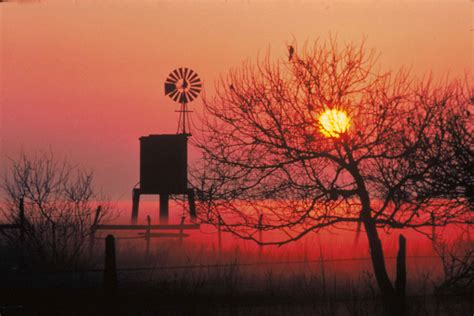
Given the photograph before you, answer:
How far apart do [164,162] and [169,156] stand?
0.41 meters

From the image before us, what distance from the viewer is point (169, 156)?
1439 inches

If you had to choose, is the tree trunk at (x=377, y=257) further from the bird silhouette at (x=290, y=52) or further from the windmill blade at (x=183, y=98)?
the windmill blade at (x=183, y=98)

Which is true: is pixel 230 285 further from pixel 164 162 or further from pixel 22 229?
pixel 164 162

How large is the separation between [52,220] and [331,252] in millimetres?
12448

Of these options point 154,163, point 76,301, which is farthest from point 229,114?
point 154,163

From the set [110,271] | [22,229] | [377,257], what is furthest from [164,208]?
[110,271]

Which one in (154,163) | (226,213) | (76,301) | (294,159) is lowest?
(76,301)

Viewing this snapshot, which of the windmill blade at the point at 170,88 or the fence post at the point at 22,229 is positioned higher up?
the windmill blade at the point at 170,88

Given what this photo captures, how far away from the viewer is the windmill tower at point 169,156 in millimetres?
36500

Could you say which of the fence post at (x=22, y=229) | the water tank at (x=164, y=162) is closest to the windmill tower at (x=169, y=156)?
the water tank at (x=164, y=162)

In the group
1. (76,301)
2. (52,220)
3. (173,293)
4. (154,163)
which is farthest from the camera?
(154,163)

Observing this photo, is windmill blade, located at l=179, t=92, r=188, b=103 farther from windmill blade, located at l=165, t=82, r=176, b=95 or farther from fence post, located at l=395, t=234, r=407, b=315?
fence post, located at l=395, t=234, r=407, b=315

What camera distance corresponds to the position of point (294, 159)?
54.5 feet

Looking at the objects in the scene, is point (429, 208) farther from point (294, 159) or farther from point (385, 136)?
point (294, 159)
